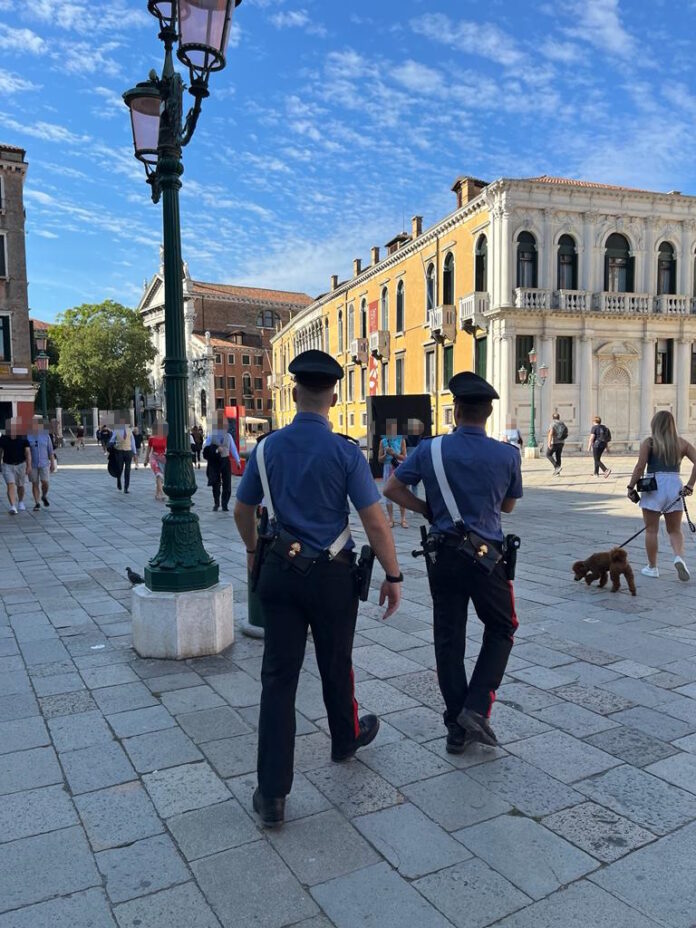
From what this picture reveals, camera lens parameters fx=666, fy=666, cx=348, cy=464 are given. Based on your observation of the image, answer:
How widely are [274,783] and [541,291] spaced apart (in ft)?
92.1

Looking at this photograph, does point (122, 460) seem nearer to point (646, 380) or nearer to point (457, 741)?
point (457, 741)

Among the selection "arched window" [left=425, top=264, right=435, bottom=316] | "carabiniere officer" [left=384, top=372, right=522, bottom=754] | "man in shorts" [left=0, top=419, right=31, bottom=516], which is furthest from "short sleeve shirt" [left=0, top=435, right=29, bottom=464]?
"arched window" [left=425, top=264, right=435, bottom=316]

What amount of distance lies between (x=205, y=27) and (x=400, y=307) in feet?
109

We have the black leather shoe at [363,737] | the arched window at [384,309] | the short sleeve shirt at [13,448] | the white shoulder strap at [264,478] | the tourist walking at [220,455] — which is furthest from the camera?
the arched window at [384,309]

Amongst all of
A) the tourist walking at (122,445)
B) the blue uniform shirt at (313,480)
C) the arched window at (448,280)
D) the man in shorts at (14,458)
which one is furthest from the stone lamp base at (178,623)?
the arched window at (448,280)

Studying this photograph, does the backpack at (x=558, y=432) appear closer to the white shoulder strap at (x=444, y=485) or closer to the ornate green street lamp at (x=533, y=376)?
the ornate green street lamp at (x=533, y=376)

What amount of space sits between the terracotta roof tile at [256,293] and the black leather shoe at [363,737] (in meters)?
86.6

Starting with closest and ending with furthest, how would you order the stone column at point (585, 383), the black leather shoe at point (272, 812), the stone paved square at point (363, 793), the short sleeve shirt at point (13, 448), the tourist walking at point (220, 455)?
the stone paved square at point (363, 793)
the black leather shoe at point (272, 812)
the short sleeve shirt at point (13, 448)
the tourist walking at point (220, 455)
the stone column at point (585, 383)

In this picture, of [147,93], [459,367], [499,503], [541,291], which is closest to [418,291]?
[459,367]

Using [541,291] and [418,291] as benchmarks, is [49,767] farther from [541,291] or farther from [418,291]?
[418,291]

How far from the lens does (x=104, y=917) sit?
2152mm

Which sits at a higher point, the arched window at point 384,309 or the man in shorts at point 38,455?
the arched window at point 384,309

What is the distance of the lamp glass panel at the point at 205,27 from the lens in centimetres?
420

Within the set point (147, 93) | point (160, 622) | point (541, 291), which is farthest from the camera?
point (541, 291)
